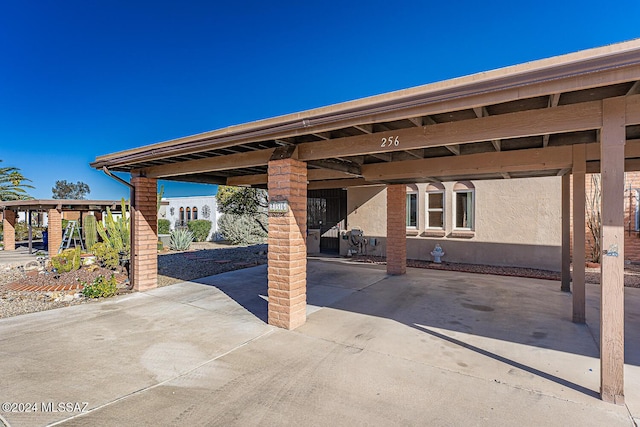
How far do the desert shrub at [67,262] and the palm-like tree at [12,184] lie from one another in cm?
2124

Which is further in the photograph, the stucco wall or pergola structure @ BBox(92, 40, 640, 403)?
the stucco wall

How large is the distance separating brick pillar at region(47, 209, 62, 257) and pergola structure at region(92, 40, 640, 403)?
9.36 meters

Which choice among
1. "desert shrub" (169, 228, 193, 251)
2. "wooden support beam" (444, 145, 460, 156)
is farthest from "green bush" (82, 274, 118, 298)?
"desert shrub" (169, 228, 193, 251)

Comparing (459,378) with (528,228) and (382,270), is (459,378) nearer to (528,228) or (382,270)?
(382,270)

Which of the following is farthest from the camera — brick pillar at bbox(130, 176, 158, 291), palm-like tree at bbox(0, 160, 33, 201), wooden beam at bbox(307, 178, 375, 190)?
palm-like tree at bbox(0, 160, 33, 201)

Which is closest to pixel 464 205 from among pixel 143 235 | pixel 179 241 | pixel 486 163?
pixel 486 163

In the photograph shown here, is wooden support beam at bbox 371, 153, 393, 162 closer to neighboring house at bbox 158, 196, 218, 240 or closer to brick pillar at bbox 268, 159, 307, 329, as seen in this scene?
brick pillar at bbox 268, 159, 307, 329

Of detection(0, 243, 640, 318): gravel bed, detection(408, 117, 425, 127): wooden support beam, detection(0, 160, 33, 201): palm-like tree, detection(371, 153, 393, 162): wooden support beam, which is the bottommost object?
detection(0, 243, 640, 318): gravel bed

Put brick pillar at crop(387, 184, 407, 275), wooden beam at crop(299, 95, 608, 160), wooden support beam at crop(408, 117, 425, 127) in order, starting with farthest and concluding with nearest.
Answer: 1. brick pillar at crop(387, 184, 407, 275)
2. wooden support beam at crop(408, 117, 425, 127)
3. wooden beam at crop(299, 95, 608, 160)

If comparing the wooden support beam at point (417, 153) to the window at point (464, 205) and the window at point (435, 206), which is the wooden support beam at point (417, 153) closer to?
the window at point (464, 205)

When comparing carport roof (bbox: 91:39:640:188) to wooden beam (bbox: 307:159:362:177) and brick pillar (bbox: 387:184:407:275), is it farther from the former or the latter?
brick pillar (bbox: 387:184:407:275)

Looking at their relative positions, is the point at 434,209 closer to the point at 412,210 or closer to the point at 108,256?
the point at 412,210

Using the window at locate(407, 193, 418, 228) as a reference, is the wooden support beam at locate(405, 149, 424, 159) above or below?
above

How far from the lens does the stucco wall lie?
9891mm
